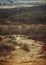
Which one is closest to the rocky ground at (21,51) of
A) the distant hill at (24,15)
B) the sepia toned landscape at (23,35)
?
the sepia toned landscape at (23,35)

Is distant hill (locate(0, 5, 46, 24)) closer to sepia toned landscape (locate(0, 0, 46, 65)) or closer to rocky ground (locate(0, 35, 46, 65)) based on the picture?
sepia toned landscape (locate(0, 0, 46, 65))

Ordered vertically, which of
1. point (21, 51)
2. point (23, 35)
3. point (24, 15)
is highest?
point (24, 15)

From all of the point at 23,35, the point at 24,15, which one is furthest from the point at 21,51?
the point at 24,15

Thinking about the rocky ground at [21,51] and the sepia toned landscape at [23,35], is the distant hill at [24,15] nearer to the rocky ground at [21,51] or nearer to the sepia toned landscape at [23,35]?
the sepia toned landscape at [23,35]

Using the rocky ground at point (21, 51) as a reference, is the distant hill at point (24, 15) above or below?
above

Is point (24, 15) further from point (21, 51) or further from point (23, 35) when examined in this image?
point (21, 51)

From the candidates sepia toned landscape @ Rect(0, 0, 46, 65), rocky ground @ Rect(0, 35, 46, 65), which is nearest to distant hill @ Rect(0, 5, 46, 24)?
sepia toned landscape @ Rect(0, 0, 46, 65)

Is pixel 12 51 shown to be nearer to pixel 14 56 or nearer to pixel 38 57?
pixel 14 56

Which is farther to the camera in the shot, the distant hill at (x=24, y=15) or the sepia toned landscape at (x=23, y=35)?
the distant hill at (x=24, y=15)

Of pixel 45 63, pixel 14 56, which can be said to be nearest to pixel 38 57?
pixel 45 63
